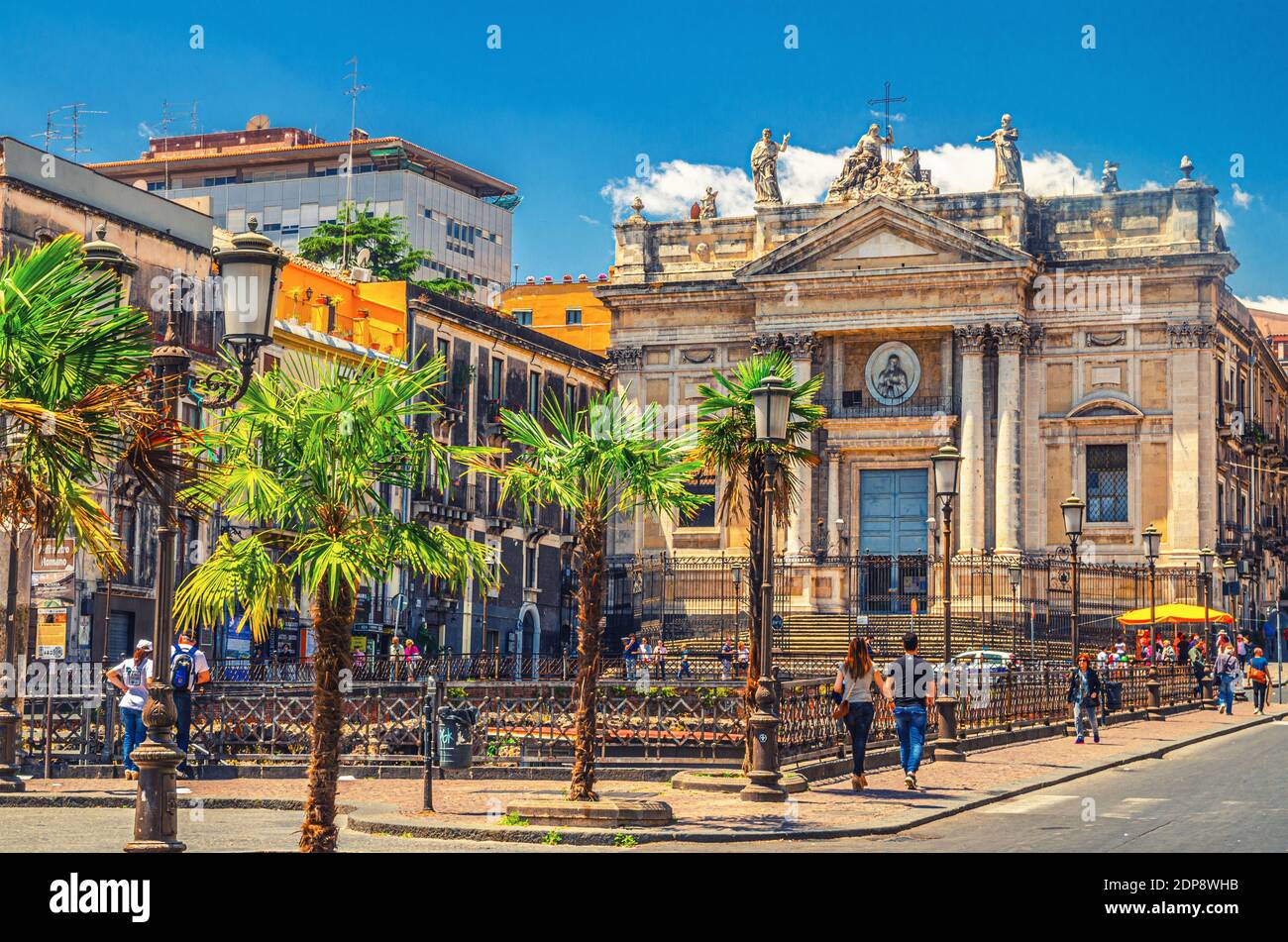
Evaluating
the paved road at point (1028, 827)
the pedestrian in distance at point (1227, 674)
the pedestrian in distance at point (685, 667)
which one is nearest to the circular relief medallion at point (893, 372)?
the pedestrian in distance at point (685, 667)

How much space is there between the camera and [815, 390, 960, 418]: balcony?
61469mm

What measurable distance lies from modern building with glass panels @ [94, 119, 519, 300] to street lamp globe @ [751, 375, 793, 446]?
85.2m

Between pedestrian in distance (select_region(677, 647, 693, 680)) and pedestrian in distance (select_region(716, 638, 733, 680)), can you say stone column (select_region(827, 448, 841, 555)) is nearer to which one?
pedestrian in distance (select_region(716, 638, 733, 680))

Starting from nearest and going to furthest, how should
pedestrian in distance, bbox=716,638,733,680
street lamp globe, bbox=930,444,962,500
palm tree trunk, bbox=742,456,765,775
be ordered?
1. palm tree trunk, bbox=742,456,765,775
2. street lamp globe, bbox=930,444,962,500
3. pedestrian in distance, bbox=716,638,733,680

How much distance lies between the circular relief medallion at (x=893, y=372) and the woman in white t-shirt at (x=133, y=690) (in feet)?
129

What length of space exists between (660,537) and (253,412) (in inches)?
1945

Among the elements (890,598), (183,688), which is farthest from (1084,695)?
(890,598)

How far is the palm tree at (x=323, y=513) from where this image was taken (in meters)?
15.7

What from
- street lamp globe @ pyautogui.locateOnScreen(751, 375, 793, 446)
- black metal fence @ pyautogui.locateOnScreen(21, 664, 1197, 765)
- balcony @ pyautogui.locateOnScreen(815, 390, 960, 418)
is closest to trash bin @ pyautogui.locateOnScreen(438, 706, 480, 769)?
black metal fence @ pyautogui.locateOnScreen(21, 664, 1197, 765)

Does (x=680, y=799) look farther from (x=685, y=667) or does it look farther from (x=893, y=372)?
(x=893, y=372)

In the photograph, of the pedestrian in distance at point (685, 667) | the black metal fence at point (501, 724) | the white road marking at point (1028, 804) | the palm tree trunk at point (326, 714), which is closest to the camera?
the palm tree trunk at point (326, 714)

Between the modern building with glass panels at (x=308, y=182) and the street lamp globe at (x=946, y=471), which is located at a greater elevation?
the modern building with glass panels at (x=308, y=182)

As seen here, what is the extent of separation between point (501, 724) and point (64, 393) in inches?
528

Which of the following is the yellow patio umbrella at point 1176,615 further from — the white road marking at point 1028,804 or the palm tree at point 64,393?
the palm tree at point 64,393
